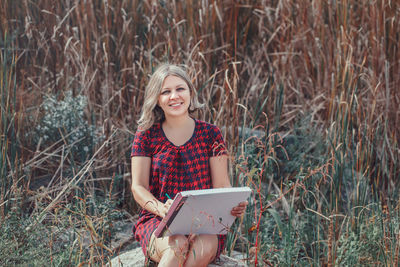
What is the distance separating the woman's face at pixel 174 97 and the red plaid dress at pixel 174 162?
0.13m

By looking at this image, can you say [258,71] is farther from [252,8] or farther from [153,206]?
[153,206]

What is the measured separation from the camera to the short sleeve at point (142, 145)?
239 cm

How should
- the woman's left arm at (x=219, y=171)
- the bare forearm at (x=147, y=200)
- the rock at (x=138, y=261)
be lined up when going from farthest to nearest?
the woman's left arm at (x=219, y=171) → the rock at (x=138, y=261) → the bare forearm at (x=147, y=200)

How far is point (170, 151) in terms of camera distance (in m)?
2.37

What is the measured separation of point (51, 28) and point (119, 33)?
49 centimetres

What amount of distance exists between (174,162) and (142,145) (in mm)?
159

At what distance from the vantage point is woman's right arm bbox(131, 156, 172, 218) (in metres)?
Answer: 2.22

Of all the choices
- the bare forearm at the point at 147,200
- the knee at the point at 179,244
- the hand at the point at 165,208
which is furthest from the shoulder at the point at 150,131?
the knee at the point at 179,244

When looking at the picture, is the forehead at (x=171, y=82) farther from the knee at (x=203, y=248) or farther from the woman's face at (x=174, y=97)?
the knee at (x=203, y=248)

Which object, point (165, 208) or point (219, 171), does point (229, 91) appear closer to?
point (219, 171)

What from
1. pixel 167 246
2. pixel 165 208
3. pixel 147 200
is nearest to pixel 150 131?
pixel 147 200

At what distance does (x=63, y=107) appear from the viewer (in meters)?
3.31

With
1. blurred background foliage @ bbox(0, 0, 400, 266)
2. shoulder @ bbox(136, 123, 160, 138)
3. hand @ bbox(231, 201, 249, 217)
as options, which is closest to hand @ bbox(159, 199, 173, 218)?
hand @ bbox(231, 201, 249, 217)

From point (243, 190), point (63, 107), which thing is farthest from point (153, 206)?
point (63, 107)
